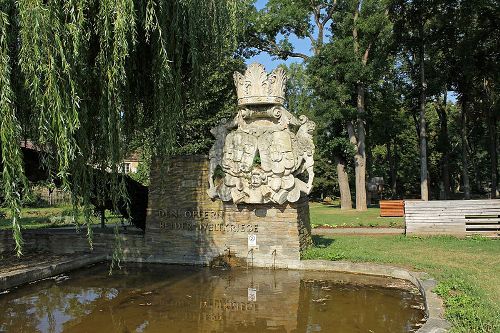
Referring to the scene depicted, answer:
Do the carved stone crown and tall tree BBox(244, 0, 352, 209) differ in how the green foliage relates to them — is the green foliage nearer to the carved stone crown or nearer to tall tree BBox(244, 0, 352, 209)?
the carved stone crown

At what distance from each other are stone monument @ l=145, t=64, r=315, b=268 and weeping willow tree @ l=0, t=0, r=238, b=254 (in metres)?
2.38

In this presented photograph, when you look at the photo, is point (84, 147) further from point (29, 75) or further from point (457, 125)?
point (457, 125)

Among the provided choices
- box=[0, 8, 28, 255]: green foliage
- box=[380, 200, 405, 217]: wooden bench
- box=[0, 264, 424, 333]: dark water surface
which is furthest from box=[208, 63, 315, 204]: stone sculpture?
box=[380, 200, 405, 217]: wooden bench

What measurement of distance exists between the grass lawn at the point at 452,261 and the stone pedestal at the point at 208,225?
84 cm

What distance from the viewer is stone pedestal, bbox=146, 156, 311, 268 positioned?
413 inches

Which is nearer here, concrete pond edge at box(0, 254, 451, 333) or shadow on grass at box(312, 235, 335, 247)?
concrete pond edge at box(0, 254, 451, 333)

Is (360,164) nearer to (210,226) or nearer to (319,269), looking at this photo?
(210,226)

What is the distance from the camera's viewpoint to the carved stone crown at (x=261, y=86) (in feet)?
34.9

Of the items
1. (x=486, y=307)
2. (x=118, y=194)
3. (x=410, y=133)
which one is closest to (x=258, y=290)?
(x=118, y=194)

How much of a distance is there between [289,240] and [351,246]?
2666 mm

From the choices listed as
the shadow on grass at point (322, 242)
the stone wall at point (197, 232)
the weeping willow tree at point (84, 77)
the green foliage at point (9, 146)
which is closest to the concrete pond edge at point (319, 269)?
the stone wall at point (197, 232)

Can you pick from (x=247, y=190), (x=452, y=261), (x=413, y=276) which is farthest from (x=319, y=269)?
(x=452, y=261)

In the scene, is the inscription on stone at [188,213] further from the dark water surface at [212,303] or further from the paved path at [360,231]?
the paved path at [360,231]

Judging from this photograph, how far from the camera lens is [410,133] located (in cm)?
4316
